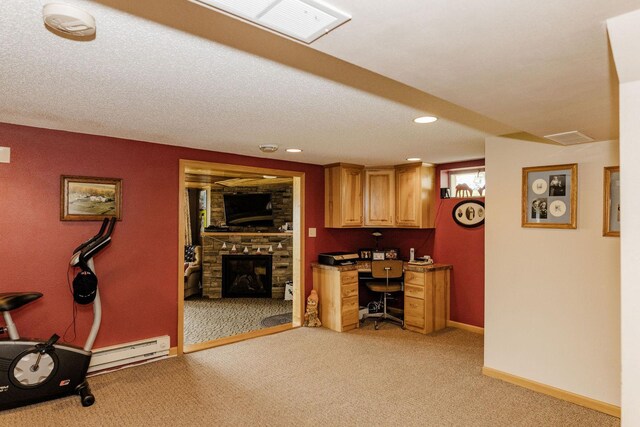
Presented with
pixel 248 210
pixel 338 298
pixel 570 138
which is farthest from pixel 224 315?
pixel 570 138

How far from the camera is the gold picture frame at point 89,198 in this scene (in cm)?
337

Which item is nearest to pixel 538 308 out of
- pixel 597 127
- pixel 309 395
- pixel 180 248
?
pixel 597 127

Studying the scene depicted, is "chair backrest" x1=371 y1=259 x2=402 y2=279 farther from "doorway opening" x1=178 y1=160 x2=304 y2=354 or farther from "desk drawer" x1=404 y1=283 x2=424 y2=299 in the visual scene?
"doorway opening" x1=178 y1=160 x2=304 y2=354

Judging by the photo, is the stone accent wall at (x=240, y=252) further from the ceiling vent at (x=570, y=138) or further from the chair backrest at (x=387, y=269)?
the ceiling vent at (x=570, y=138)

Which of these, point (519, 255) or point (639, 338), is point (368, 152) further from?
point (639, 338)

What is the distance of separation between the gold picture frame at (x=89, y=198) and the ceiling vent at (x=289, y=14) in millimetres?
3072

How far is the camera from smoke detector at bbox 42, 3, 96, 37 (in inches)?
52.4

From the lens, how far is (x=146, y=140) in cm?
378

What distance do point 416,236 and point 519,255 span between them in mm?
2323

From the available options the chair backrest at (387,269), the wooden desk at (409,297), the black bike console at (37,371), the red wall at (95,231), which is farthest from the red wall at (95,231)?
the chair backrest at (387,269)

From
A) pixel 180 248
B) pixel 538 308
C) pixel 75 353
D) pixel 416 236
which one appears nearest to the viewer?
pixel 75 353

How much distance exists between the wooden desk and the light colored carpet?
106 cm

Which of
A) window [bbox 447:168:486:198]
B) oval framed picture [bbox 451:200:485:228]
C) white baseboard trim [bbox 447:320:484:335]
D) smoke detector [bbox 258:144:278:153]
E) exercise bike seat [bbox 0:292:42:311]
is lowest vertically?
white baseboard trim [bbox 447:320:484:335]

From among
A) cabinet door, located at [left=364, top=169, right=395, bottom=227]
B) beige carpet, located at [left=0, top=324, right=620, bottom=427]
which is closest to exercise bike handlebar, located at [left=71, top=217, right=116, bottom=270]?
beige carpet, located at [left=0, top=324, right=620, bottom=427]
